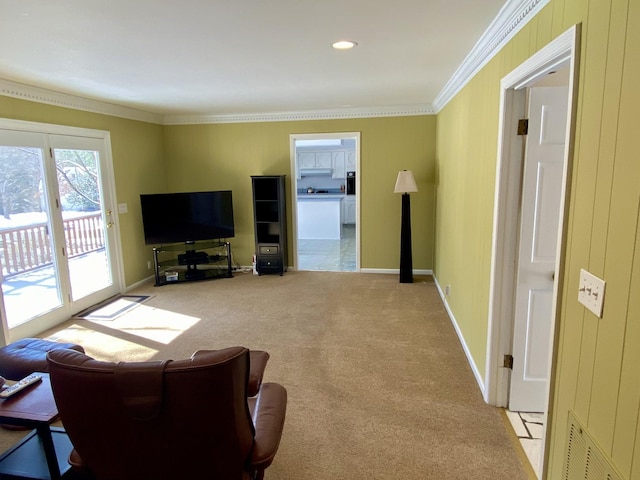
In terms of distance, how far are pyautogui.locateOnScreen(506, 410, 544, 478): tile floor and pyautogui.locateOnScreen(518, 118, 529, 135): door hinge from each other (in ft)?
5.32

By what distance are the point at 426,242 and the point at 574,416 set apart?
441 cm

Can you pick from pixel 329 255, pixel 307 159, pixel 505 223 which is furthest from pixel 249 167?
pixel 307 159

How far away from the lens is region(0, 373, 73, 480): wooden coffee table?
1.86 m

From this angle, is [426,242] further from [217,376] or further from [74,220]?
[217,376]

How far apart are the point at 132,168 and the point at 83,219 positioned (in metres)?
1.13

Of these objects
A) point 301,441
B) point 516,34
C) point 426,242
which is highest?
point 516,34

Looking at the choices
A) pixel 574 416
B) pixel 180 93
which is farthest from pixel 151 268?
pixel 574 416

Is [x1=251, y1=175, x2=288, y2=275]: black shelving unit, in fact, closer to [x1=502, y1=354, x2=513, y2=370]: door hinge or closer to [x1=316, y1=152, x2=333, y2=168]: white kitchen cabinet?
[x1=502, y1=354, x2=513, y2=370]: door hinge

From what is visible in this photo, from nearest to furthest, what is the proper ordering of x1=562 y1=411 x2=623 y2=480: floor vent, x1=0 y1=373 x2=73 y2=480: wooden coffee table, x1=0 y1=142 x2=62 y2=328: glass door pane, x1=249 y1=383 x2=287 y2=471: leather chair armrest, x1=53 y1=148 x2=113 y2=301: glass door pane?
x1=562 y1=411 x2=623 y2=480: floor vent, x1=249 y1=383 x2=287 y2=471: leather chair armrest, x1=0 y1=373 x2=73 y2=480: wooden coffee table, x1=0 y1=142 x2=62 y2=328: glass door pane, x1=53 y1=148 x2=113 y2=301: glass door pane

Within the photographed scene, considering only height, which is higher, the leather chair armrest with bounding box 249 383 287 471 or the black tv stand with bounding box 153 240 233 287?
the leather chair armrest with bounding box 249 383 287 471

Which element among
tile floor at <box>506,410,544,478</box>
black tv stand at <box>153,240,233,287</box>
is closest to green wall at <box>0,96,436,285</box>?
black tv stand at <box>153,240,233,287</box>

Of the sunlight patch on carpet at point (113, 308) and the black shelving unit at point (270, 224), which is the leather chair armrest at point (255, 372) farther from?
the black shelving unit at point (270, 224)

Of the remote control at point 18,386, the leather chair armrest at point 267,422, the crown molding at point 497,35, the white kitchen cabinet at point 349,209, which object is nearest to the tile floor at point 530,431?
the leather chair armrest at point 267,422

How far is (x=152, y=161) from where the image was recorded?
5949 mm
